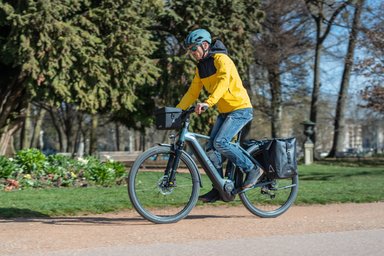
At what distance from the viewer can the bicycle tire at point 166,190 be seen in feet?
20.2

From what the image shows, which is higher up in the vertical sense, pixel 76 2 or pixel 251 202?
pixel 76 2

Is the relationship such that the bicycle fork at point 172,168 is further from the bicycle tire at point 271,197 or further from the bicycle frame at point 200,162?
the bicycle tire at point 271,197

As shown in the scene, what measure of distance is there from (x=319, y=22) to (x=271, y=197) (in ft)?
95.2

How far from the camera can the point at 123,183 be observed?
12.1 m

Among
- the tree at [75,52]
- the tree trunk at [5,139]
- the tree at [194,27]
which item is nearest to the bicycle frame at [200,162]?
the tree at [75,52]

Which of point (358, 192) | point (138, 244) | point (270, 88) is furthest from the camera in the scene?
point (270, 88)

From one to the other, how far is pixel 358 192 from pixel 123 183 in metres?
4.88

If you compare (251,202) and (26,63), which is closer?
(251,202)

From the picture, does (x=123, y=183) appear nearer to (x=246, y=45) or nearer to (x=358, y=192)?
(x=358, y=192)

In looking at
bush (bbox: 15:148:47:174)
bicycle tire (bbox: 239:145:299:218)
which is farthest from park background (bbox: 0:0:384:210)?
bicycle tire (bbox: 239:145:299:218)

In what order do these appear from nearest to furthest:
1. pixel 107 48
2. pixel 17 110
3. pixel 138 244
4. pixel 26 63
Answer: pixel 138 244
pixel 26 63
pixel 107 48
pixel 17 110

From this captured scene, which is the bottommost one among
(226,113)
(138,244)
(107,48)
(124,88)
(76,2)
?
(138,244)

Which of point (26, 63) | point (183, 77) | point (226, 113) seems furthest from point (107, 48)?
point (226, 113)

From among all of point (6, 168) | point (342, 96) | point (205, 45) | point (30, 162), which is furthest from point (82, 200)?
point (342, 96)
